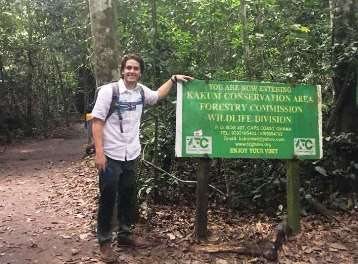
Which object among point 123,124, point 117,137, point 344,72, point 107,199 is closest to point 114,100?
point 123,124

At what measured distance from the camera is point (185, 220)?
6.77 m

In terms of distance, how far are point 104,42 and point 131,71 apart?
1.27 meters

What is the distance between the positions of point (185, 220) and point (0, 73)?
17.6 meters

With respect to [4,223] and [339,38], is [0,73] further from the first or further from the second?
[339,38]

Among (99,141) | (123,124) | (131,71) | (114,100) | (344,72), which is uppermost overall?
(344,72)

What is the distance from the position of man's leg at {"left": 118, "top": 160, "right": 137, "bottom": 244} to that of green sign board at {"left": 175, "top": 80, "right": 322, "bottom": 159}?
1.92 feet

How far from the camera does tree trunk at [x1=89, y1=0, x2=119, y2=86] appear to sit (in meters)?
6.29

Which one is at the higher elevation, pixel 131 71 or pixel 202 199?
pixel 131 71

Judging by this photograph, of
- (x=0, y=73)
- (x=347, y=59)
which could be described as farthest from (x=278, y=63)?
(x=0, y=73)

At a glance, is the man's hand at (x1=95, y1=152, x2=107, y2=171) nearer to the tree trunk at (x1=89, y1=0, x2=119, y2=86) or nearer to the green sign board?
the green sign board

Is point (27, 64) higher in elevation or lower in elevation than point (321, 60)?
higher

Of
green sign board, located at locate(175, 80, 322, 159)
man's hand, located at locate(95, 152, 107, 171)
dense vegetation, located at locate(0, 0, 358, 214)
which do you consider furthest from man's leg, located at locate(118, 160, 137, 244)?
dense vegetation, located at locate(0, 0, 358, 214)

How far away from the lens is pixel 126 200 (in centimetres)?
558

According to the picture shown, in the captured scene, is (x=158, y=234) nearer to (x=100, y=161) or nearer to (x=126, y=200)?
(x=126, y=200)
